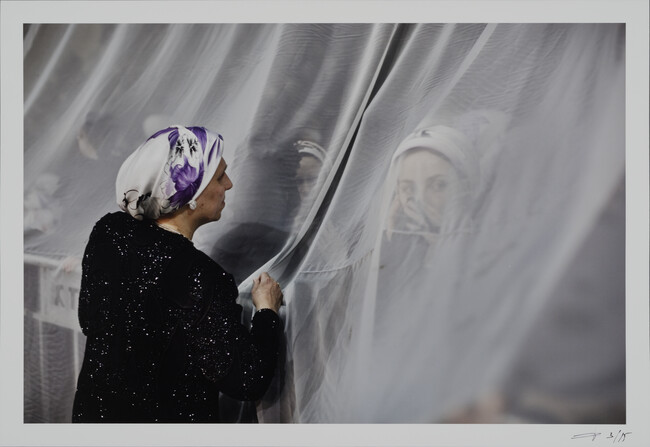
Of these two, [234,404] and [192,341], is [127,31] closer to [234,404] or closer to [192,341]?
[192,341]

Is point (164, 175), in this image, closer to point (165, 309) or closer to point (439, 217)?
point (165, 309)

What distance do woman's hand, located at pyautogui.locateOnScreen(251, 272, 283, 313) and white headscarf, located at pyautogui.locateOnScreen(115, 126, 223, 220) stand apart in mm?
289

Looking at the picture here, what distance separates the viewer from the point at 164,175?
159cm

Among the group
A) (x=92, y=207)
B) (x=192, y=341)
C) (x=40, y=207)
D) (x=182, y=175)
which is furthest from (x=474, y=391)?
(x=40, y=207)

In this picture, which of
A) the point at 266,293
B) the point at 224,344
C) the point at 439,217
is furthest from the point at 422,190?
the point at 224,344

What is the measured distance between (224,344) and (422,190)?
69cm

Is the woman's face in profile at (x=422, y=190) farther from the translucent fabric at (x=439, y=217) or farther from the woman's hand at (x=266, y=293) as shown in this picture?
the woman's hand at (x=266, y=293)

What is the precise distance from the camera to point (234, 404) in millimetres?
1815

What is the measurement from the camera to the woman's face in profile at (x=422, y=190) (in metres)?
1.76

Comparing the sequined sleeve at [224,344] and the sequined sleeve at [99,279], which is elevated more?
the sequined sleeve at [99,279]

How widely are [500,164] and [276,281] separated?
0.72 m
